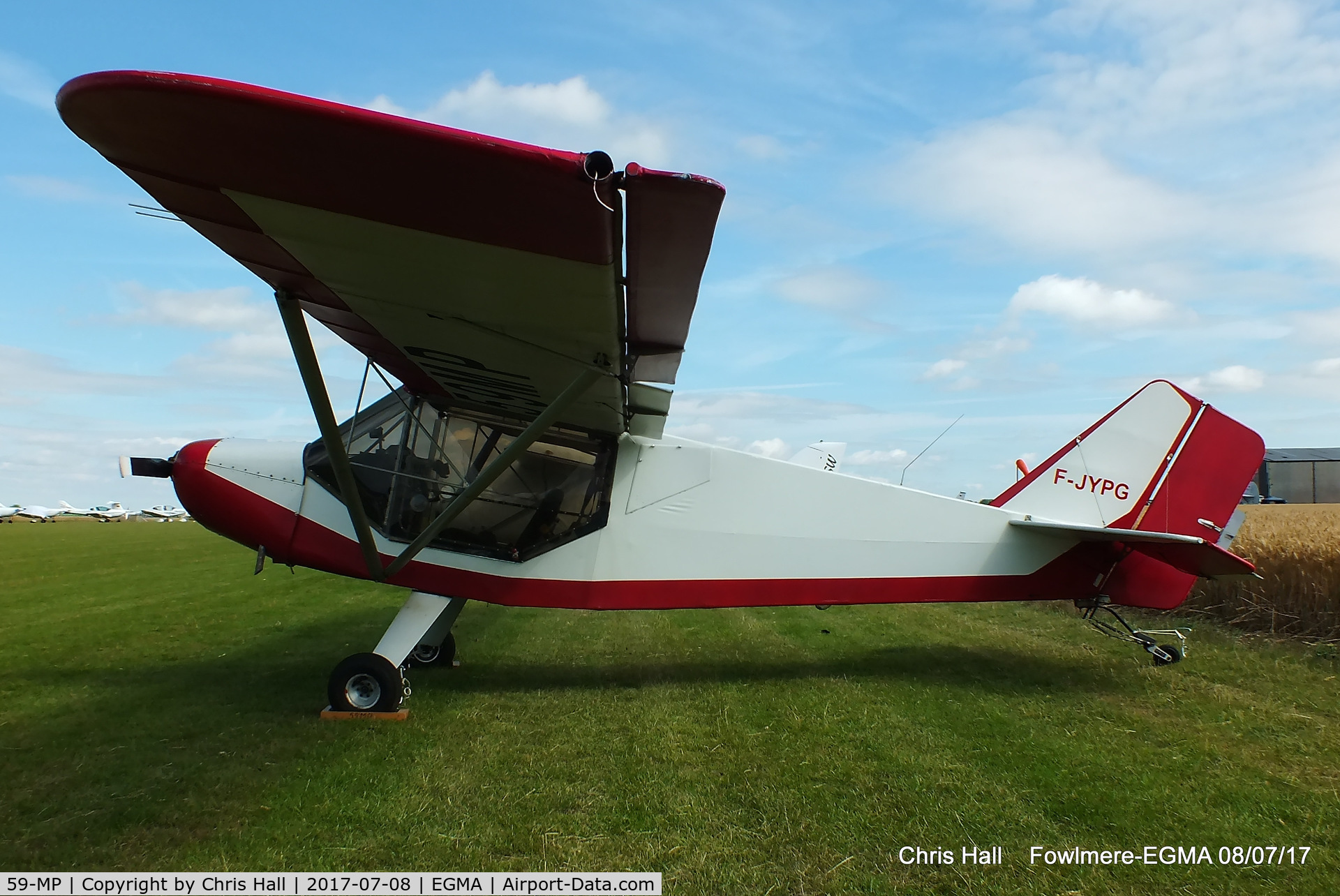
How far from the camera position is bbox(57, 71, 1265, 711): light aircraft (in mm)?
2477

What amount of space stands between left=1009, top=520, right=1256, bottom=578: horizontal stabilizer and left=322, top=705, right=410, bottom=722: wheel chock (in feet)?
16.5

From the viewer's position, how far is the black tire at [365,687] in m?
5.07

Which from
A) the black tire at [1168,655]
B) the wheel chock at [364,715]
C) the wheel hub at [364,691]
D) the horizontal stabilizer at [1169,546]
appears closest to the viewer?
the wheel chock at [364,715]

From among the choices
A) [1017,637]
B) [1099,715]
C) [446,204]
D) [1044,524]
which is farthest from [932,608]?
[446,204]

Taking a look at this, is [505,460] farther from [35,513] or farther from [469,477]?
[35,513]

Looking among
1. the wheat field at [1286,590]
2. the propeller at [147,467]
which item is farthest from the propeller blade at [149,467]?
the wheat field at [1286,590]

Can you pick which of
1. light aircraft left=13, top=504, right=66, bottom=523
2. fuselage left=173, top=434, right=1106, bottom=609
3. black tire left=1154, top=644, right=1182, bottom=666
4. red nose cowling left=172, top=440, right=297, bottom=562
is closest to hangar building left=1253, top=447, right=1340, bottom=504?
black tire left=1154, top=644, right=1182, bottom=666

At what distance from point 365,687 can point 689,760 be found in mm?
2394

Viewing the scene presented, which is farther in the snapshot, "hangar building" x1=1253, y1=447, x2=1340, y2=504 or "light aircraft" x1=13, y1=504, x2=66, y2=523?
"light aircraft" x1=13, y1=504, x2=66, y2=523

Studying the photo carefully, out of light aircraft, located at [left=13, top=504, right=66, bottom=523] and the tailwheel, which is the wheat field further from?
light aircraft, located at [left=13, top=504, right=66, bottom=523]

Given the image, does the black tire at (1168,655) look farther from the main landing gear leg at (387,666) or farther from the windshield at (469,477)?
the main landing gear leg at (387,666)

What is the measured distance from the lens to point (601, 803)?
3.58 m

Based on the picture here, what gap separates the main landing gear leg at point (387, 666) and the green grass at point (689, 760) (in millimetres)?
237

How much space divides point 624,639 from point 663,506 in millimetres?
2804
